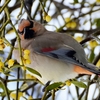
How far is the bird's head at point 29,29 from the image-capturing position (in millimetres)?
1274

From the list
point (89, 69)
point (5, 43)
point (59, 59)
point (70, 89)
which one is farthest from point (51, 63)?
point (70, 89)

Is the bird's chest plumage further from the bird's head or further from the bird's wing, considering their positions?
the bird's head

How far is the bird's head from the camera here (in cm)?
127

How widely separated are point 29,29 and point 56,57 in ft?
0.71

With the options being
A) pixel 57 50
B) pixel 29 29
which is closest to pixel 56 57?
pixel 57 50

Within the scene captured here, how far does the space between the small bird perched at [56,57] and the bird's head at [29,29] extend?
0.01m

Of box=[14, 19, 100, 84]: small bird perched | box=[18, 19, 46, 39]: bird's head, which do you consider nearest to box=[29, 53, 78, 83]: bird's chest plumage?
box=[14, 19, 100, 84]: small bird perched

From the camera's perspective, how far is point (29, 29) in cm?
134

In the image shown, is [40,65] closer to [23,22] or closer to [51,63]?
[51,63]

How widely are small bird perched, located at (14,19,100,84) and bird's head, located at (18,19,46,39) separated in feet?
0.04

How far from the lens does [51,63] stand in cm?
119

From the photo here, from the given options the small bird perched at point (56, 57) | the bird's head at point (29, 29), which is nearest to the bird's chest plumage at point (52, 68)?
the small bird perched at point (56, 57)

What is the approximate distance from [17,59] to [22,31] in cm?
13

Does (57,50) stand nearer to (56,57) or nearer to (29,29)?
(56,57)
